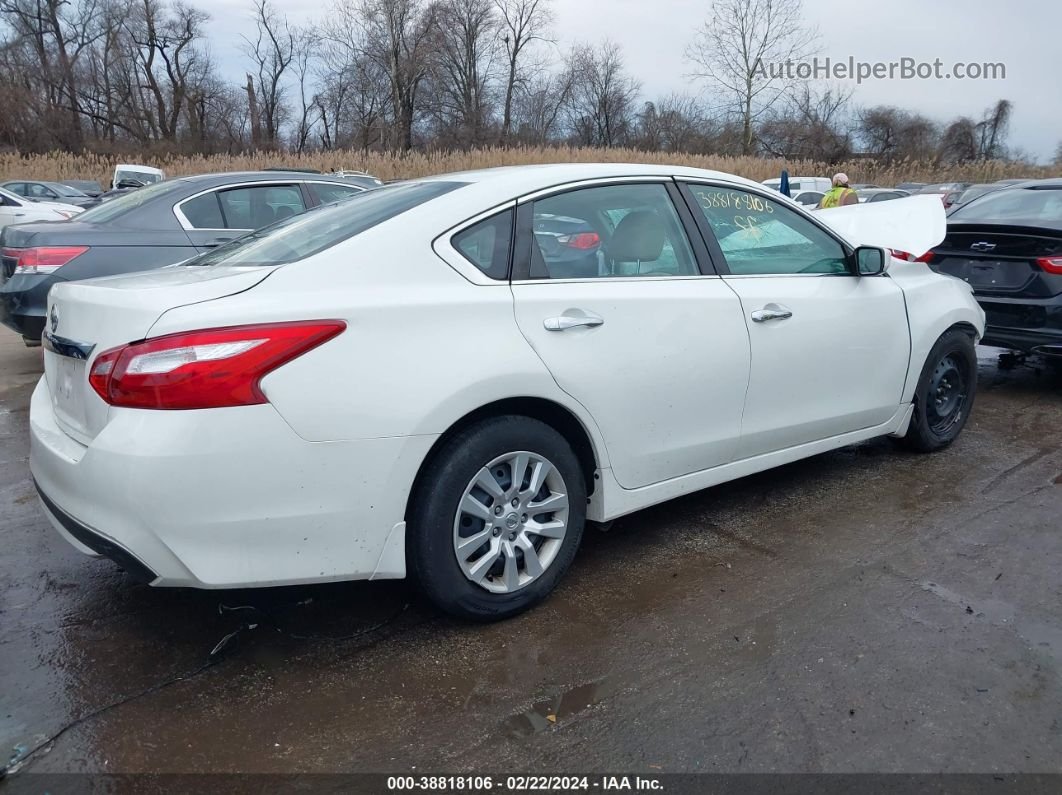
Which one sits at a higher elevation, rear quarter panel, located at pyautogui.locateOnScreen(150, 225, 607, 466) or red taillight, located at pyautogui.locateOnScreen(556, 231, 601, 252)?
red taillight, located at pyautogui.locateOnScreen(556, 231, 601, 252)

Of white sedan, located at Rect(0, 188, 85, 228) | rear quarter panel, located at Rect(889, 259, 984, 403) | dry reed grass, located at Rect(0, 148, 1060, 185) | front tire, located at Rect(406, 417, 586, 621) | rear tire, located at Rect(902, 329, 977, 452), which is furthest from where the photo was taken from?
dry reed grass, located at Rect(0, 148, 1060, 185)

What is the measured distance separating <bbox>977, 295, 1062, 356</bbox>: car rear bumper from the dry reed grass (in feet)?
55.5

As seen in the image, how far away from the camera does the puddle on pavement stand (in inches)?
98.6

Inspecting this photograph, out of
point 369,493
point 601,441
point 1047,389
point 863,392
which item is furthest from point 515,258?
point 1047,389

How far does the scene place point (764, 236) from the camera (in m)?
3.97

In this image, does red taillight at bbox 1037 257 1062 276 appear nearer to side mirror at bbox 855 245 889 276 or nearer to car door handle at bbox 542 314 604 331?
side mirror at bbox 855 245 889 276

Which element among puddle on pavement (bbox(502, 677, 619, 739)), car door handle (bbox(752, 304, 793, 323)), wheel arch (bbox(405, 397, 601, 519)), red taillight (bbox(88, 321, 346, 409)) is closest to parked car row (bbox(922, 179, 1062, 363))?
car door handle (bbox(752, 304, 793, 323))

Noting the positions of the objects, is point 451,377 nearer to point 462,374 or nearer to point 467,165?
point 462,374

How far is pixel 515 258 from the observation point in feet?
10.2

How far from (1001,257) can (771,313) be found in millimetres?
3370

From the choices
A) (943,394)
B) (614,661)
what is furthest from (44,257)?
(943,394)

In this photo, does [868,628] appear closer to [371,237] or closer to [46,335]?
[371,237]

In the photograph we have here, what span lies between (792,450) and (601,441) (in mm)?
1240

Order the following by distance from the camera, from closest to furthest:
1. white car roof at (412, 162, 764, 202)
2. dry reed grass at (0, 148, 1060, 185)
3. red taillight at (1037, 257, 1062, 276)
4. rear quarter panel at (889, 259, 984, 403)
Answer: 1. white car roof at (412, 162, 764, 202)
2. rear quarter panel at (889, 259, 984, 403)
3. red taillight at (1037, 257, 1062, 276)
4. dry reed grass at (0, 148, 1060, 185)
